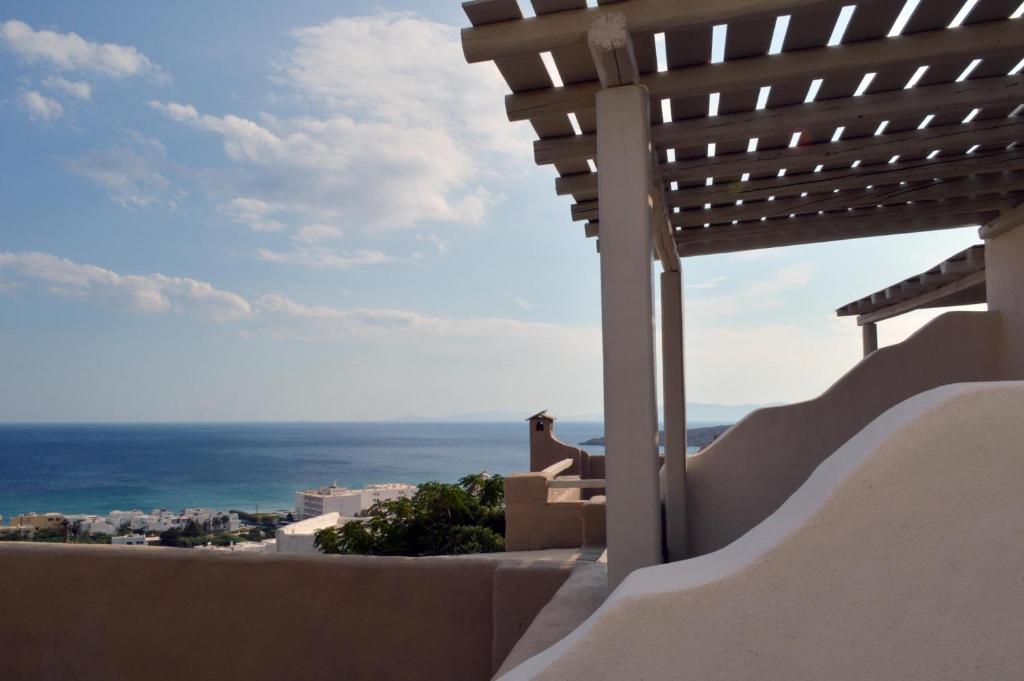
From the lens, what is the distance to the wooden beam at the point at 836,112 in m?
3.95

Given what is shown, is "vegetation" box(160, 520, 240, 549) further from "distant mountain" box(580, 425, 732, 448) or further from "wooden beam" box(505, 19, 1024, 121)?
"wooden beam" box(505, 19, 1024, 121)

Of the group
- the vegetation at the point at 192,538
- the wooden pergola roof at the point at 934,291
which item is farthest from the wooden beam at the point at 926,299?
the vegetation at the point at 192,538

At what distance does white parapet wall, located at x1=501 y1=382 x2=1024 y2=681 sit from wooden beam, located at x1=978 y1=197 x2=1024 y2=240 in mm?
5012

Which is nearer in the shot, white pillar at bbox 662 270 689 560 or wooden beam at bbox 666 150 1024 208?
wooden beam at bbox 666 150 1024 208

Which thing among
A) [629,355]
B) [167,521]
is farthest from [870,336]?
[167,521]

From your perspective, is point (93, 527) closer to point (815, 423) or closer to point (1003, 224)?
point (815, 423)

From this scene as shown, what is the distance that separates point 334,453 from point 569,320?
182ft

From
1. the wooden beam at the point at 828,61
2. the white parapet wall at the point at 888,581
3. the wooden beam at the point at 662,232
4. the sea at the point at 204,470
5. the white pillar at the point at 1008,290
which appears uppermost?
the wooden beam at the point at 828,61

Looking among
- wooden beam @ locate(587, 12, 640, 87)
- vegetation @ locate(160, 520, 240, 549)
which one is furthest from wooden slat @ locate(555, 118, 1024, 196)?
vegetation @ locate(160, 520, 240, 549)

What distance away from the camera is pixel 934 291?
30.4 ft

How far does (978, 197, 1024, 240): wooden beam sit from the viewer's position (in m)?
5.73

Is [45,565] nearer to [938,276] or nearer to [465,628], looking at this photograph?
[465,628]

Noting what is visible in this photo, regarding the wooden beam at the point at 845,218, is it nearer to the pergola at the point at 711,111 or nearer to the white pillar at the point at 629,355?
the pergola at the point at 711,111

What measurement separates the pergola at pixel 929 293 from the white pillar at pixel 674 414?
284cm
